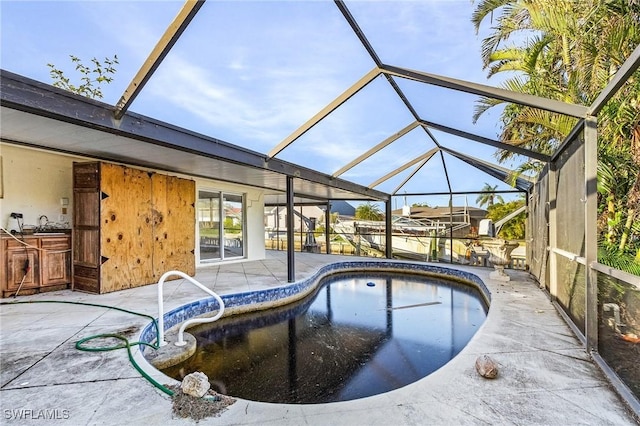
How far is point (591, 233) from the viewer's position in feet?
9.93

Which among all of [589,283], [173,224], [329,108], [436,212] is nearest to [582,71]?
[589,283]

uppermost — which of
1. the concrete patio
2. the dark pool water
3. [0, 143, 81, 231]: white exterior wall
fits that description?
[0, 143, 81, 231]: white exterior wall

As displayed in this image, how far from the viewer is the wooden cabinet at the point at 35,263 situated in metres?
5.05

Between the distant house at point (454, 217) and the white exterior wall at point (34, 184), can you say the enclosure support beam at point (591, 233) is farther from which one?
the distant house at point (454, 217)

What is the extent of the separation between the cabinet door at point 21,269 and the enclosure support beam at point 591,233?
7635mm

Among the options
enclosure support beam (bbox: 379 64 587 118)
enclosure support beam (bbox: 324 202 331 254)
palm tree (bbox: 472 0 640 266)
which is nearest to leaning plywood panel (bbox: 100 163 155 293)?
enclosure support beam (bbox: 379 64 587 118)

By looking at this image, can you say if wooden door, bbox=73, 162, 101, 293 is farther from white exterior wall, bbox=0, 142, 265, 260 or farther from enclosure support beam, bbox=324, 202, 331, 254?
enclosure support beam, bbox=324, 202, 331, 254

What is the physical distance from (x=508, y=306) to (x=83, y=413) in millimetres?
5411

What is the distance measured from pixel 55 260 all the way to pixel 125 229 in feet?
4.07

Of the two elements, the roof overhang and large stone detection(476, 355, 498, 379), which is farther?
the roof overhang

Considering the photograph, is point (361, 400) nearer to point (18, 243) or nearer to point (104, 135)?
point (104, 135)

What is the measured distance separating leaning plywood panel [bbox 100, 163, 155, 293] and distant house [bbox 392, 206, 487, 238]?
10.1 metres

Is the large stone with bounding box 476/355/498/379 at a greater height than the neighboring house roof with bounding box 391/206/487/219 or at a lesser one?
lesser

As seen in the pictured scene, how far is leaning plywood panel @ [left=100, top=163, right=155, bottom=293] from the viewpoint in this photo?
552cm
